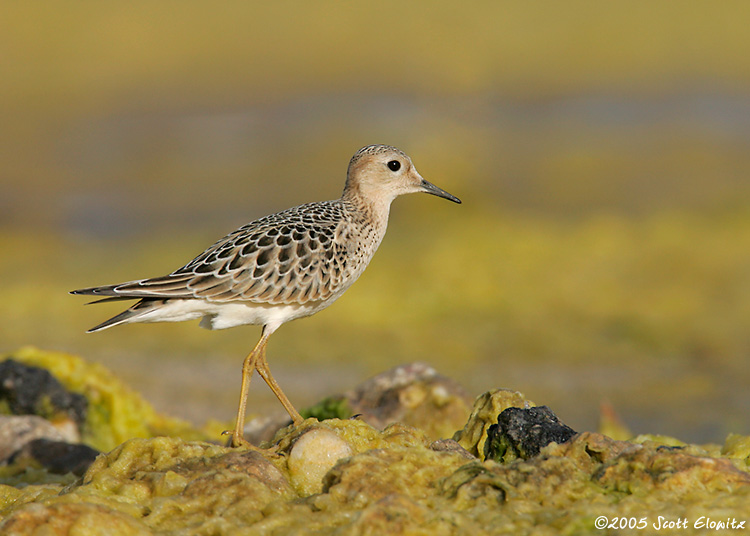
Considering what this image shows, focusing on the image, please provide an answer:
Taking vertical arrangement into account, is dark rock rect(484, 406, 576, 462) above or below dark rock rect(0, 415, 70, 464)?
below

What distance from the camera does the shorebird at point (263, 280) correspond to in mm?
5570

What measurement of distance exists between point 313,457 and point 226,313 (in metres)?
2.09

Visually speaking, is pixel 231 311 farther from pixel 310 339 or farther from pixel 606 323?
pixel 606 323

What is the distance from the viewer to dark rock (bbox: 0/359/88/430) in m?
6.48

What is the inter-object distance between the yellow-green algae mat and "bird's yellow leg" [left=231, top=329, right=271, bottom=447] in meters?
1.31

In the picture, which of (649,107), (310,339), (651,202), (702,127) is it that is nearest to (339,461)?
(310,339)

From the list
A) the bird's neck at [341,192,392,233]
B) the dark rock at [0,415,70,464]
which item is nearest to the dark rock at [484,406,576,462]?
the bird's neck at [341,192,392,233]

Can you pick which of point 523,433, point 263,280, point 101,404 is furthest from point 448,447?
point 101,404

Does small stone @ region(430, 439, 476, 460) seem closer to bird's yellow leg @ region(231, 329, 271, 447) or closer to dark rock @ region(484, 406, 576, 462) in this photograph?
dark rock @ region(484, 406, 576, 462)

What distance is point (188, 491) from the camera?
3.53 metres

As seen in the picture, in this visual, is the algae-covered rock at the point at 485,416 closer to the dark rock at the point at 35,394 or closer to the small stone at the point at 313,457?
the small stone at the point at 313,457

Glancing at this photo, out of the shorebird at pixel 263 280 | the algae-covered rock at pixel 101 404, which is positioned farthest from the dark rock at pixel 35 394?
the shorebird at pixel 263 280

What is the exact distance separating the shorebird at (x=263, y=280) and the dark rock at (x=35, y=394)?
4.28 ft

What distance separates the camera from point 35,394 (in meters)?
6.50
